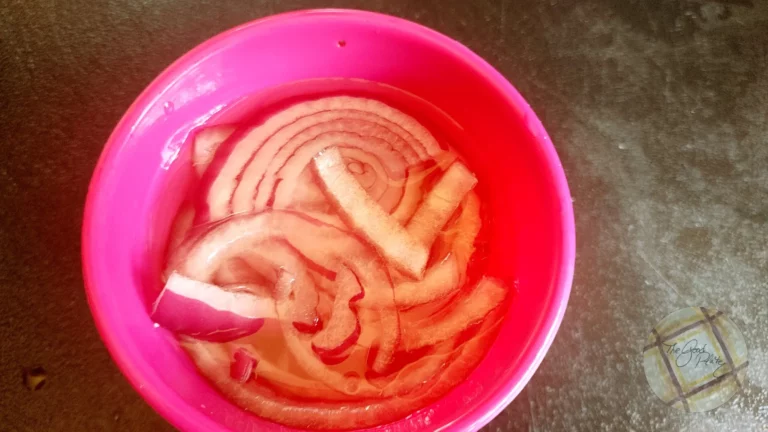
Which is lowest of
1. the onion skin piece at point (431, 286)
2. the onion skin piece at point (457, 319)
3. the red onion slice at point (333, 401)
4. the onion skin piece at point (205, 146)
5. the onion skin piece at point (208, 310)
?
the red onion slice at point (333, 401)

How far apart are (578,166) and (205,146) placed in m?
0.60

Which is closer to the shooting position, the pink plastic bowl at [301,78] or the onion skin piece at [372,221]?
the pink plastic bowl at [301,78]

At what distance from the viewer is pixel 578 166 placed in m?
0.99

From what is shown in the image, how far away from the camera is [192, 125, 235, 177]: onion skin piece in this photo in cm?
87

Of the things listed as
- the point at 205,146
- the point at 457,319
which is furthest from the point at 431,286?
the point at 205,146

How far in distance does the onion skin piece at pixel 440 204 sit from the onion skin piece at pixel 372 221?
0.02m

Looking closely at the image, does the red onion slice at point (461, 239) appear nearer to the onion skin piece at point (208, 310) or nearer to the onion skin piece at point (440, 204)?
the onion skin piece at point (440, 204)

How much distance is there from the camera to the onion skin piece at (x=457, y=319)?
79cm

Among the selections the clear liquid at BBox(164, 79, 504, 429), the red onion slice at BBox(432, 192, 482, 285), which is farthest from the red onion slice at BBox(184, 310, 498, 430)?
the red onion slice at BBox(432, 192, 482, 285)

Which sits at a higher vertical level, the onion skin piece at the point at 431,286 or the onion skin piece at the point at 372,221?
the onion skin piece at the point at 372,221

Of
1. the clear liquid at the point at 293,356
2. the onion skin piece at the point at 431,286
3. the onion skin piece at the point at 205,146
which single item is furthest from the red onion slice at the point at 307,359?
the onion skin piece at the point at 205,146

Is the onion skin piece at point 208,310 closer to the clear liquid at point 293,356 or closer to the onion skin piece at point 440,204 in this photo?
the clear liquid at point 293,356

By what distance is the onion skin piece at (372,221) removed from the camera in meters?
0.79

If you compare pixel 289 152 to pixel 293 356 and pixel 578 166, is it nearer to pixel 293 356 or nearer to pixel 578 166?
pixel 293 356
